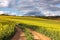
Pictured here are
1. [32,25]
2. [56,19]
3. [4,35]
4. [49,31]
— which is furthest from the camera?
[32,25]

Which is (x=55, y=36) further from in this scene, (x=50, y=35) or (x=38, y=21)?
(x=38, y=21)

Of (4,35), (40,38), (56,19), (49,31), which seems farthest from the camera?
(56,19)

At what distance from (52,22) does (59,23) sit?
11.7ft

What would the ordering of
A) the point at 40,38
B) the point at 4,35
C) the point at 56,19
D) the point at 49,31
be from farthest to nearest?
the point at 56,19 < the point at 49,31 < the point at 40,38 < the point at 4,35

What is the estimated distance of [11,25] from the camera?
115ft

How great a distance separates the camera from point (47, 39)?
26625 mm

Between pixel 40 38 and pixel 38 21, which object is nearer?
pixel 40 38

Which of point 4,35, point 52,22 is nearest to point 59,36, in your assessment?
point 4,35

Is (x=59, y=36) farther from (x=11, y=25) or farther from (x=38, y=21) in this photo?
(x=38, y=21)

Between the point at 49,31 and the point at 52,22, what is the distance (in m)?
6.36

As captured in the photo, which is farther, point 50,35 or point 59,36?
point 50,35

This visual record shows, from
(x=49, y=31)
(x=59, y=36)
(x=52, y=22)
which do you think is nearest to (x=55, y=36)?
(x=59, y=36)

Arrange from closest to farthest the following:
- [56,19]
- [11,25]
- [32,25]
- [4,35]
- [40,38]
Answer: [4,35] → [40,38] → [56,19] → [11,25] → [32,25]

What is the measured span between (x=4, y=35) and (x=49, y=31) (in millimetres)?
6252
